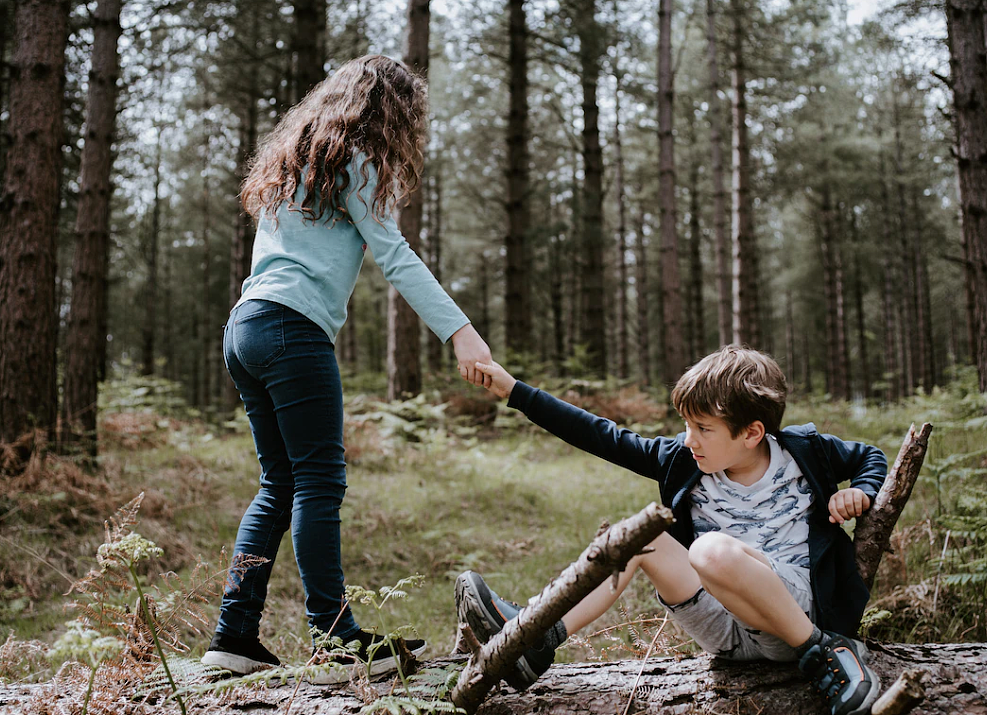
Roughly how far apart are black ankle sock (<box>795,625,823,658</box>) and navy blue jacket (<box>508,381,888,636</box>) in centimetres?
26

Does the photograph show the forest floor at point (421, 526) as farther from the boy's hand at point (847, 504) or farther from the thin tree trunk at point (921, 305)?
the thin tree trunk at point (921, 305)

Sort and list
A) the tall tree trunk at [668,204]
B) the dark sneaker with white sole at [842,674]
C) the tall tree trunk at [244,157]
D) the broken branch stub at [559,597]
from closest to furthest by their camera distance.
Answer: the broken branch stub at [559,597] < the dark sneaker with white sole at [842,674] < the tall tree trunk at [668,204] < the tall tree trunk at [244,157]

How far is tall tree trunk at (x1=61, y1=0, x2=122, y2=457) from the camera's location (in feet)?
21.8

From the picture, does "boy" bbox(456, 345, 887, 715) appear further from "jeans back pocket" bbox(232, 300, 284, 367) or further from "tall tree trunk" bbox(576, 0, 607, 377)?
"tall tree trunk" bbox(576, 0, 607, 377)

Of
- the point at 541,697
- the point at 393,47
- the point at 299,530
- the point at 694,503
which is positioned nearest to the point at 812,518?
the point at 694,503

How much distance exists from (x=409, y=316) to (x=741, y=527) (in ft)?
19.3

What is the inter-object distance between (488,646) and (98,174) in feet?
25.1

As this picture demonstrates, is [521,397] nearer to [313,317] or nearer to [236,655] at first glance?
[313,317]

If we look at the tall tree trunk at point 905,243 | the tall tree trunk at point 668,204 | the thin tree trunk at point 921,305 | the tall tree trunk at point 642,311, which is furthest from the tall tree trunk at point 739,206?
the thin tree trunk at point 921,305

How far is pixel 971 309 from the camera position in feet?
21.0

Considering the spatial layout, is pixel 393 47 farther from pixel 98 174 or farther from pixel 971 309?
pixel 971 309

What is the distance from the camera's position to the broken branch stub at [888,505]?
2.15 m

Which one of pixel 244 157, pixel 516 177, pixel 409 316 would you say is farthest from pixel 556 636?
pixel 244 157

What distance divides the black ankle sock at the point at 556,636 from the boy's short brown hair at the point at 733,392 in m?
0.80
